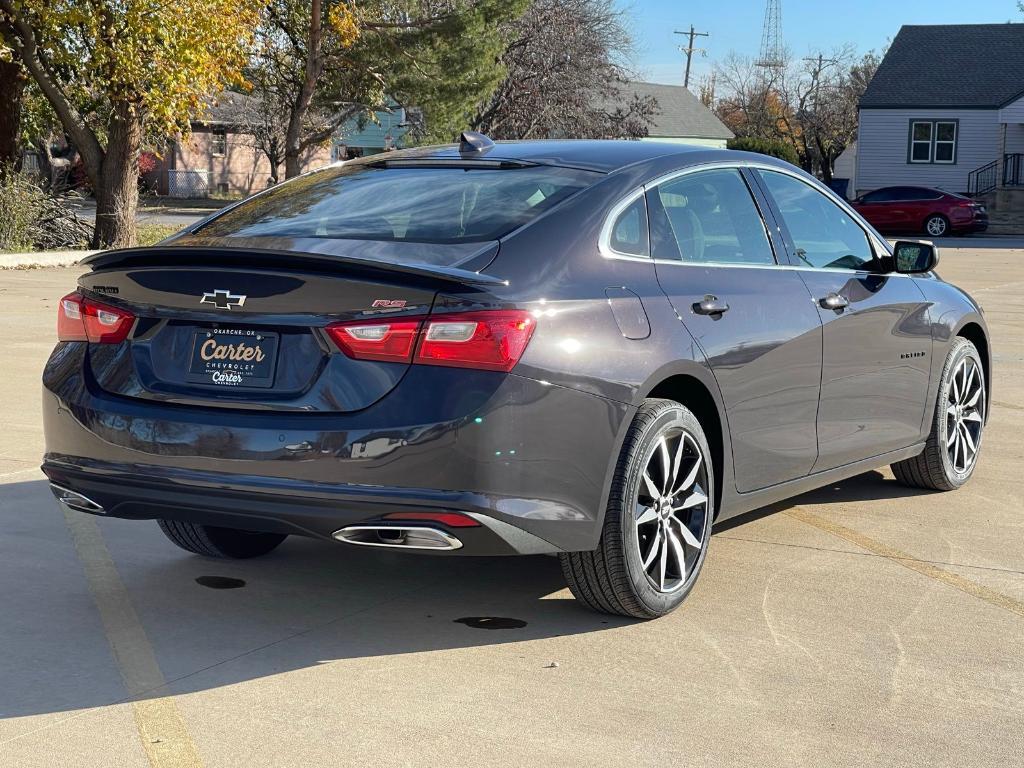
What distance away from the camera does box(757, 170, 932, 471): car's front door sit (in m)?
6.04

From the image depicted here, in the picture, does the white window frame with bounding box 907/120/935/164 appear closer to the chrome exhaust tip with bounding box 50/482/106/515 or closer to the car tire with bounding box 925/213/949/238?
the car tire with bounding box 925/213/949/238

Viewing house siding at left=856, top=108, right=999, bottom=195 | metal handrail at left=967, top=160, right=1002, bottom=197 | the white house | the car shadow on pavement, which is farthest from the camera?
house siding at left=856, top=108, right=999, bottom=195

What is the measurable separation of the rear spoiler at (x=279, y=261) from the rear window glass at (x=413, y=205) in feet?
1.00

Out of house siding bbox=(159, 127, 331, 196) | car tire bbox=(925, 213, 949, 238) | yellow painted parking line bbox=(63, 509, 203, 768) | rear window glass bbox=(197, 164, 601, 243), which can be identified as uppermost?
house siding bbox=(159, 127, 331, 196)

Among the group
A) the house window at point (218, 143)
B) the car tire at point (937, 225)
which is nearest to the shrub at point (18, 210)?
the car tire at point (937, 225)

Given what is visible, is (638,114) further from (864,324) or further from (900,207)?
(864,324)

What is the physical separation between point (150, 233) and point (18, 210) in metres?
5.31

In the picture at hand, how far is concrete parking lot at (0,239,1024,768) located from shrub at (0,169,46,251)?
63.4 feet

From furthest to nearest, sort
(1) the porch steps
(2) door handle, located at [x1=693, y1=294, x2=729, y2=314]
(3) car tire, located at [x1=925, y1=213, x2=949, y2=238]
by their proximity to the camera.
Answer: (1) the porch steps → (3) car tire, located at [x1=925, y1=213, x2=949, y2=238] → (2) door handle, located at [x1=693, y1=294, x2=729, y2=314]

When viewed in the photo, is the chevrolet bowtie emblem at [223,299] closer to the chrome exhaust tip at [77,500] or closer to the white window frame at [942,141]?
the chrome exhaust tip at [77,500]

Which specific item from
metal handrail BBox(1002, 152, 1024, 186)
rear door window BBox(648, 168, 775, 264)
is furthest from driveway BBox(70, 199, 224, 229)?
metal handrail BBox(1002, 152, 1024, 186)

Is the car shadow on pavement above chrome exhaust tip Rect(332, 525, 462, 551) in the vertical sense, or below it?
Result: below

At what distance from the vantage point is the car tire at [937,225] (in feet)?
141

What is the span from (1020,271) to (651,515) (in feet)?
77.3
